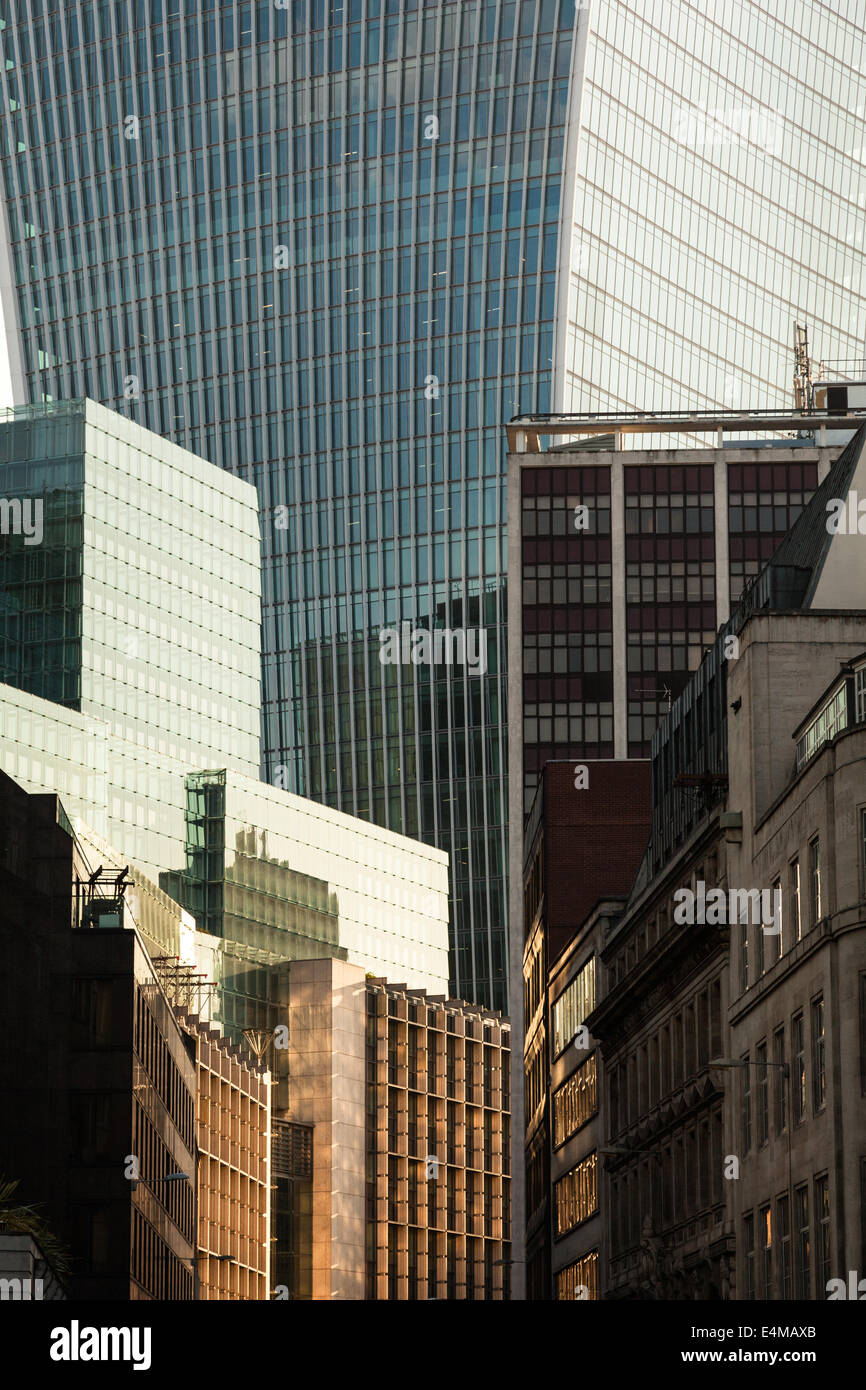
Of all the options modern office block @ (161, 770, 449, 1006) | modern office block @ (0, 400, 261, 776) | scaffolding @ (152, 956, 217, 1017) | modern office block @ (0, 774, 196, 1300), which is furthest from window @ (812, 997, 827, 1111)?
modern office block @ (0, 400, 261, 776)

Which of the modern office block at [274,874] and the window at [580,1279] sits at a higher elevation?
the modern office block at [274,874]

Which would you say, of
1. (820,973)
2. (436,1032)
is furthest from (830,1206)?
(436,1032)

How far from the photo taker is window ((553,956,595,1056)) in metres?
112

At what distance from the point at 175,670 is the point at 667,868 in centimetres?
10613

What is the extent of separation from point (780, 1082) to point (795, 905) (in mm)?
4468

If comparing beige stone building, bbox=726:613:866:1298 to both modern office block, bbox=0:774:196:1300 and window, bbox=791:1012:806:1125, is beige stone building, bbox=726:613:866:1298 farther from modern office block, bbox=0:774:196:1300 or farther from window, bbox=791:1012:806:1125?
modern office block, bbox=0:774:196:1300

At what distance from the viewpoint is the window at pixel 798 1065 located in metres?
67.0

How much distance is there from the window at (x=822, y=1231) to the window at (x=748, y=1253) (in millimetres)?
8254

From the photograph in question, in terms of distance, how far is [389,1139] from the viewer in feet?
604

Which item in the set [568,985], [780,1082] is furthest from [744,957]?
[568,985]

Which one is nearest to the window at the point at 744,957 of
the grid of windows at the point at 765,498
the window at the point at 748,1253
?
the window at the point at 748,1253

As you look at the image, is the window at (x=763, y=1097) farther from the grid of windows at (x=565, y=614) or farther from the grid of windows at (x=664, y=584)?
the grid of windows at (x=565, y=614)
